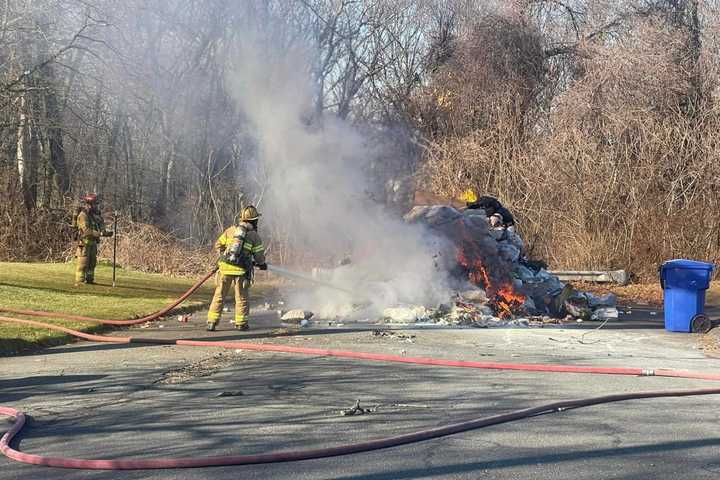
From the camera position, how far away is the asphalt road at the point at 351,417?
5.45m

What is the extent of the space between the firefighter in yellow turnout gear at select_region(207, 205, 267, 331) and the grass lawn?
6.18ft

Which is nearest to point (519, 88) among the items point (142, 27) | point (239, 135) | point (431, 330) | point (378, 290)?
point (239, 135)

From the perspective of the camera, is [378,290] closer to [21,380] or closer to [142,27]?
[21,380]

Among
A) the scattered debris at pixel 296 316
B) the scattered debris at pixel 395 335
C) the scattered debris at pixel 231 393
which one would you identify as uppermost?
the scattered debris at pixel 296 316

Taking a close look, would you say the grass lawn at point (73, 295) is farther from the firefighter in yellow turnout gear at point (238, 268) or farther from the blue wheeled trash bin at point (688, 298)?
the blue wheeled trash bin at point (688, 298)

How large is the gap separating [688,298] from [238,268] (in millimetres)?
7174

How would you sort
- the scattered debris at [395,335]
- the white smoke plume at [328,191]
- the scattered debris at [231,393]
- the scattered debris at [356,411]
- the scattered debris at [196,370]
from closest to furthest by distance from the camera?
the scattered debris at [356,411] → the scattered debris at [231,393] → the scattered debris at [196,370] → the scattered debris at [395,335] → the white smoke plume at [328,191]

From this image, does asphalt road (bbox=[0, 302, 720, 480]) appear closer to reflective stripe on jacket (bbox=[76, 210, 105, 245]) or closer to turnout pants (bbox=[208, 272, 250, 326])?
turnout pants (bbox=[208, 272, 250, 326])

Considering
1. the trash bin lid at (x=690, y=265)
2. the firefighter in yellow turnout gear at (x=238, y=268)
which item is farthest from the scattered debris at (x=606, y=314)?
the firefighter in yellow turnout gear at (x=238, y=268)

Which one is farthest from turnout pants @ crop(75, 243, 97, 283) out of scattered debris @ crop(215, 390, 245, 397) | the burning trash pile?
scattered debris @ crop(215, 390, 245, 397)

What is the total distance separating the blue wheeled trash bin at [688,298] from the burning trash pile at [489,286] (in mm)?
1724

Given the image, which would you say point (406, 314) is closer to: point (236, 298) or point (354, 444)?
point (236, 298)

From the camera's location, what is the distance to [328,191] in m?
17.9

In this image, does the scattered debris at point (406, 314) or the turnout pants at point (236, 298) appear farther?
the scattered debris at point (406, 314)
